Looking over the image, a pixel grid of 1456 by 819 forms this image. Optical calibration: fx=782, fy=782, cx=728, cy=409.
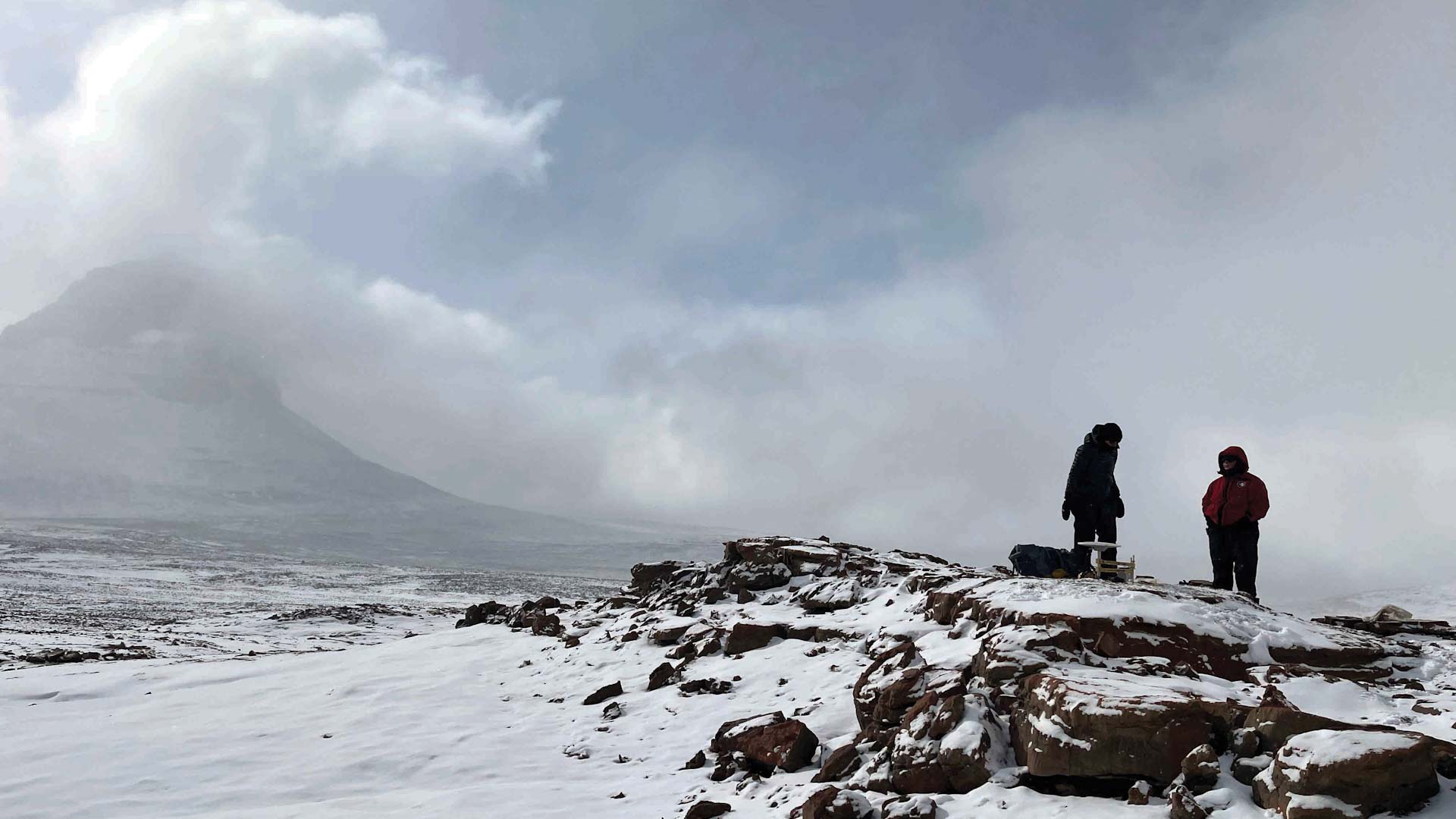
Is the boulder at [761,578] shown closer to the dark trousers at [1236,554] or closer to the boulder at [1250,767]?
the dark trousers at [1236,554]

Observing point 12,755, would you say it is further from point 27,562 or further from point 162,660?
point 27,562

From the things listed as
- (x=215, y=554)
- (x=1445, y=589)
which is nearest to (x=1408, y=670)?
(x=1445, y=589)

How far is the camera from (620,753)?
9.66 metres

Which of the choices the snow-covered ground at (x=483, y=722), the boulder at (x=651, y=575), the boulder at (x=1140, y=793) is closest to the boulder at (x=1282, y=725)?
the snow-covered ground at (x=483, y=722)

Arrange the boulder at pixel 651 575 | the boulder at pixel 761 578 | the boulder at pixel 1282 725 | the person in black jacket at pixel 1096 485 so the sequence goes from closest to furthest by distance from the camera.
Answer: the boulder at pixel 1282 725, the person in black jacket at pixel 1096 485, the boulder at pixel 761 578, the boulder at pixel 651 575

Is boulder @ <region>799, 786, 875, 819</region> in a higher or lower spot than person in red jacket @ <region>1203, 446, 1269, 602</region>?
lower

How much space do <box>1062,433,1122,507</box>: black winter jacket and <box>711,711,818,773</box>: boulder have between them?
593 cm

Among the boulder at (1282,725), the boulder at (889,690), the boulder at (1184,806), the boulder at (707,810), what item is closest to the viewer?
the boulder at (1184,806)

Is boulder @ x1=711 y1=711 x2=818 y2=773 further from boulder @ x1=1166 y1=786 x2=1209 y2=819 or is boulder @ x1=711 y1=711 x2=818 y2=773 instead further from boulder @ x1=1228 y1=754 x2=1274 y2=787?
boulder @ x1=1228 y1=754 x2=1274 y2=787

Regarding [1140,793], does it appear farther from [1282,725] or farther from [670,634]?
[670,634]

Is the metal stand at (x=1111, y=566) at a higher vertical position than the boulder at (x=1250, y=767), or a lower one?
higher

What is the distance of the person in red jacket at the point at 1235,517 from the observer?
10.2m

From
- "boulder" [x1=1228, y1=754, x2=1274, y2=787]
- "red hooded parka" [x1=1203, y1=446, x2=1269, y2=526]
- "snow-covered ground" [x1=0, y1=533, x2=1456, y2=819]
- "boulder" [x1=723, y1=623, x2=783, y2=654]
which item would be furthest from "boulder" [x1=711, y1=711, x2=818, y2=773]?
"red hooded parka" [x1=1203, y1=446, x2=1269, y2=526]

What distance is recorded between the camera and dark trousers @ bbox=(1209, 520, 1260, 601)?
411 inches
